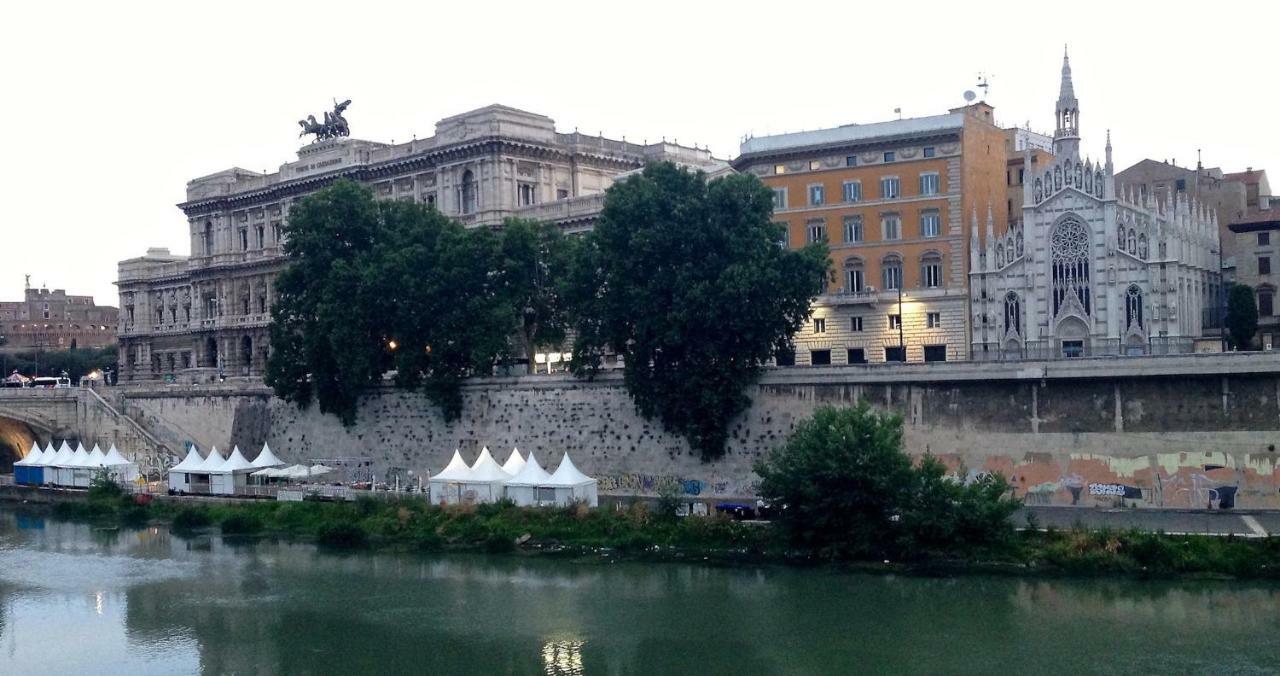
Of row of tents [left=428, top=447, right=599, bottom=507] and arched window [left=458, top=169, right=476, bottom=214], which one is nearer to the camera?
row of tents [left=428, top=447, right=599, bottom=507]

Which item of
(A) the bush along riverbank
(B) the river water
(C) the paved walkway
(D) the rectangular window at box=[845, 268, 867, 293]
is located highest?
(D) the rectangular window at box=[845, 268, 867, 293]

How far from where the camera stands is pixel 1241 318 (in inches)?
1949

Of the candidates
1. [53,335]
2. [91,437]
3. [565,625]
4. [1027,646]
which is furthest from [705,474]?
[53,335]

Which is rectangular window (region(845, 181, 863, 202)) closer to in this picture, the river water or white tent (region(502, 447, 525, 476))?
white tent (region(502, 447, 525, 476))

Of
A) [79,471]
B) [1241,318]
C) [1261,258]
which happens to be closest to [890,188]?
[1241,318]

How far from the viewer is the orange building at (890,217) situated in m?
50.3

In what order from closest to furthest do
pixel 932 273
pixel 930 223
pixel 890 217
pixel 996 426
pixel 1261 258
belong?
pixel 996 426, pixel 932 273, pixel 930 223, pixel 890 217, pixel 1261 258

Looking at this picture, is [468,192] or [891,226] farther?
[468,192]

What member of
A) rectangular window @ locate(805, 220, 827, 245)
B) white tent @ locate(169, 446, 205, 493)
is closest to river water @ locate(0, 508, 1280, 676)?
white tent @ locate(169, 446, 205, 493)

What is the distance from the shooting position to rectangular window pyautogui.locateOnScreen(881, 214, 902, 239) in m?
51.2

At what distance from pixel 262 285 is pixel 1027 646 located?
55.7 metres

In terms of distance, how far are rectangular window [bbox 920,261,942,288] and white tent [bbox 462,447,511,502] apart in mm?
17332

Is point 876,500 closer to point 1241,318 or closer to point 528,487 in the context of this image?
point 528,487

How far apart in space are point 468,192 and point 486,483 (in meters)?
23.9
